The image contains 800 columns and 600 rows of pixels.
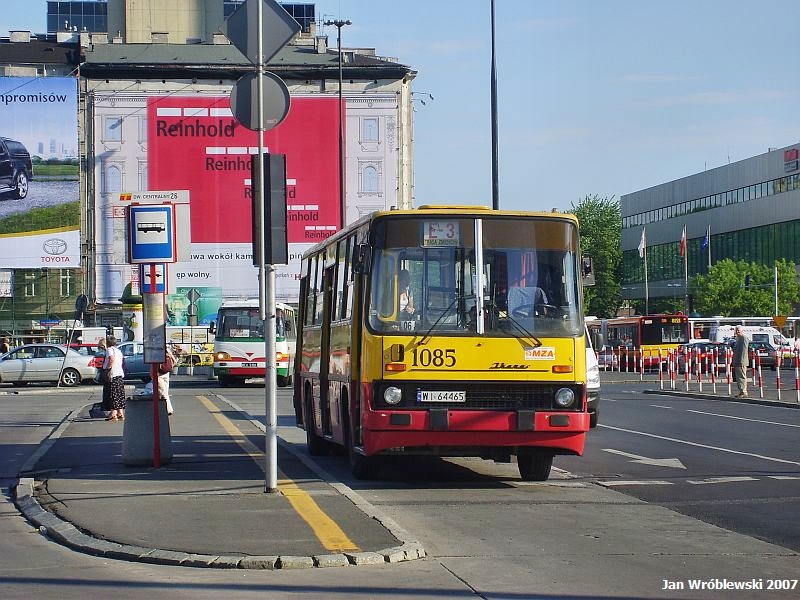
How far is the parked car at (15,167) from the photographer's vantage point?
7225cm

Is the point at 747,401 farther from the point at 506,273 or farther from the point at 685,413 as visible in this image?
the point at 506,273

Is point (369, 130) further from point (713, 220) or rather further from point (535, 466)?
point (535, 466)

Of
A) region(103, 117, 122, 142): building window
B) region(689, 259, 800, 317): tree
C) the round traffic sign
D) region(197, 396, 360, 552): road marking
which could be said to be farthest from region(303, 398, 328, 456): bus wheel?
region(689, 259, 800, 317): tree

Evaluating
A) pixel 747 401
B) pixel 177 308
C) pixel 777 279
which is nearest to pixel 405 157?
pixel 177 308

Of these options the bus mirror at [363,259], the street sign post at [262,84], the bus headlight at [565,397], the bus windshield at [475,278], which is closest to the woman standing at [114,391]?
the bus mirror at [363,259]

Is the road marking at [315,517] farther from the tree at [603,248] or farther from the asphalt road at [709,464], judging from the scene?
the tree at [603,248]

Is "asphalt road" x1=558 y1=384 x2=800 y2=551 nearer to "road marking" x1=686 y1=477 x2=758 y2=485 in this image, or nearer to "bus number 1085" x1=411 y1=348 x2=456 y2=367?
"road marking" x1=686 y1=477 x2=758 y2=485

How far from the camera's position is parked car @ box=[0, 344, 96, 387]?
45.5 metres

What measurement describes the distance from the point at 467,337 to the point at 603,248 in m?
108

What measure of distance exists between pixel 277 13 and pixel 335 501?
184 inches

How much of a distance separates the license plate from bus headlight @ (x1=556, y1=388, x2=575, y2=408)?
0.97 meters

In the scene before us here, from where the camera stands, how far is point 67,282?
83.4 m

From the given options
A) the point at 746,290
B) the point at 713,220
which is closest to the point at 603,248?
the point at 713,220

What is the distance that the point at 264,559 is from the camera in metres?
8.63
